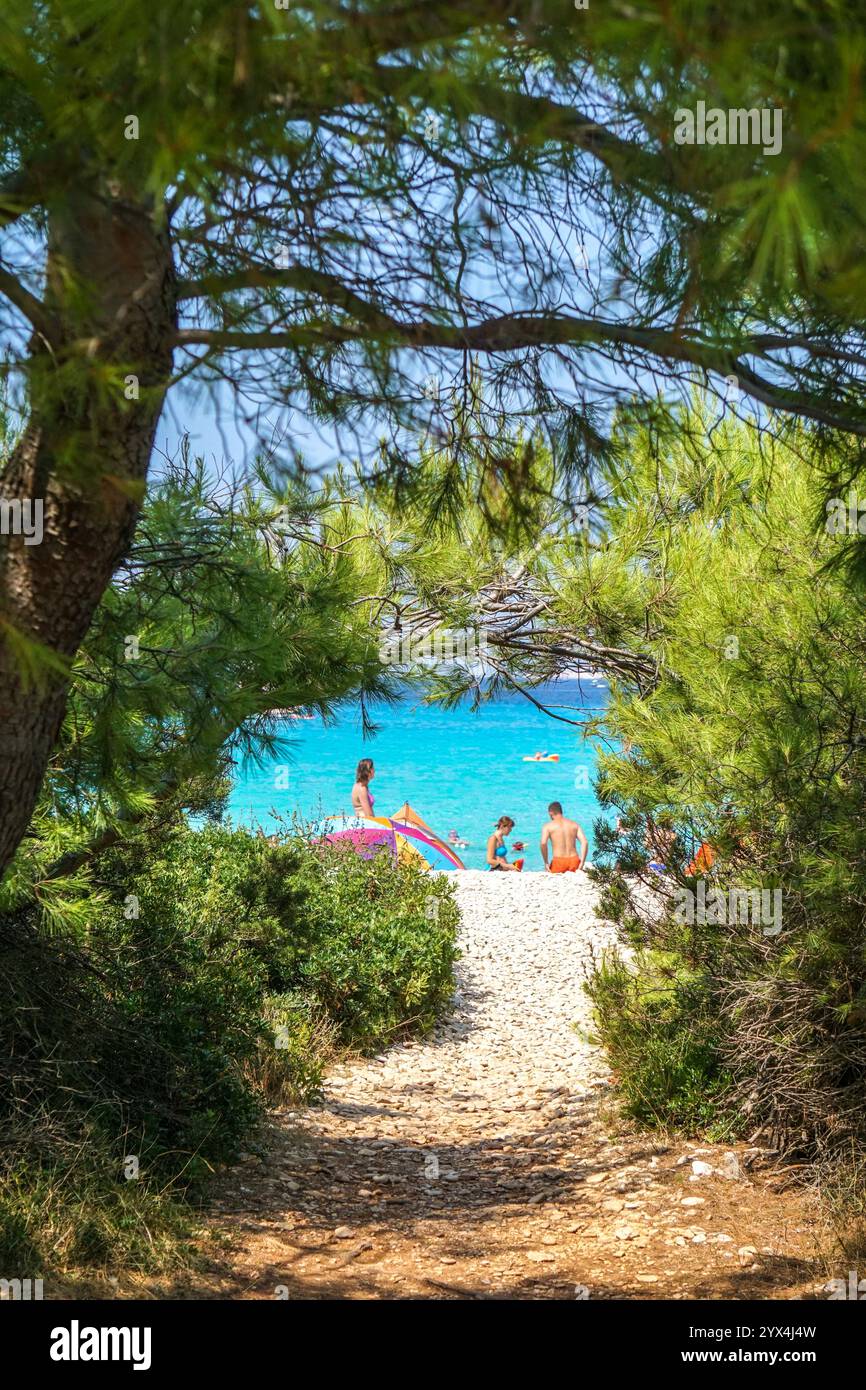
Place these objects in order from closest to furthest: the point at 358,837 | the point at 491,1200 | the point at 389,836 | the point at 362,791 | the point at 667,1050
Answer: the point at 491,1200 < the point at 667,1050 < the point at 358,837 < the point at 389,836 < the point at 362,791

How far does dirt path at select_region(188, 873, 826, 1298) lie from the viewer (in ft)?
13.9

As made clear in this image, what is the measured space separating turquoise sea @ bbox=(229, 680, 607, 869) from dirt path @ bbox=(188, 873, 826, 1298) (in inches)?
610

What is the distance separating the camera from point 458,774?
40188 mm

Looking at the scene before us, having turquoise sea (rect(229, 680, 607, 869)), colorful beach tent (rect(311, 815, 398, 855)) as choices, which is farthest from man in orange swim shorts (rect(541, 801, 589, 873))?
turquoise sea (rect(229, 680, 607, 869))

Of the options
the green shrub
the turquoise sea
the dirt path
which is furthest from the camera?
the turquoise sea

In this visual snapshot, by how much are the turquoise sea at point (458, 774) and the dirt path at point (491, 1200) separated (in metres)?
15.5

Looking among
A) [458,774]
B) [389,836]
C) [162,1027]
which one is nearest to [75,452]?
[162,1027]

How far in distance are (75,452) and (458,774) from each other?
3848cm

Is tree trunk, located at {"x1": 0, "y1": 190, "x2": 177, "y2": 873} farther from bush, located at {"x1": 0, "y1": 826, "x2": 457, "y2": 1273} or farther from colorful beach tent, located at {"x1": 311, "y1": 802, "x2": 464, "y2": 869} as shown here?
colorful beach tent, located at {"x1": 311, "y1": 802, "x2": 464, "y2": 869}

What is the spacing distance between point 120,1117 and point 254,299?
156 inches

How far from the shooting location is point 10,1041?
15.4 ft

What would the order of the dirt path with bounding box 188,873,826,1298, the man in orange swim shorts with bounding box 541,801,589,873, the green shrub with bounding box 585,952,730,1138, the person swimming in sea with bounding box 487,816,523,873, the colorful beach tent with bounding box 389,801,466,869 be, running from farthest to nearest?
the person swimming in sea with bounding box 487,816,523,873 → the colorful beach tent with bounding box 389,801,466,869 → the man in orange swim shorts with bounding box 541,801,589,873 → the green shrub with bounding box 585,952,730,1138 → the dirt path with bounding box 188,873,826,1298

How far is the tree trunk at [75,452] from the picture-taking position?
1.85m

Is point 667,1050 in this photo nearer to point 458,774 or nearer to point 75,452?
point 75,452
